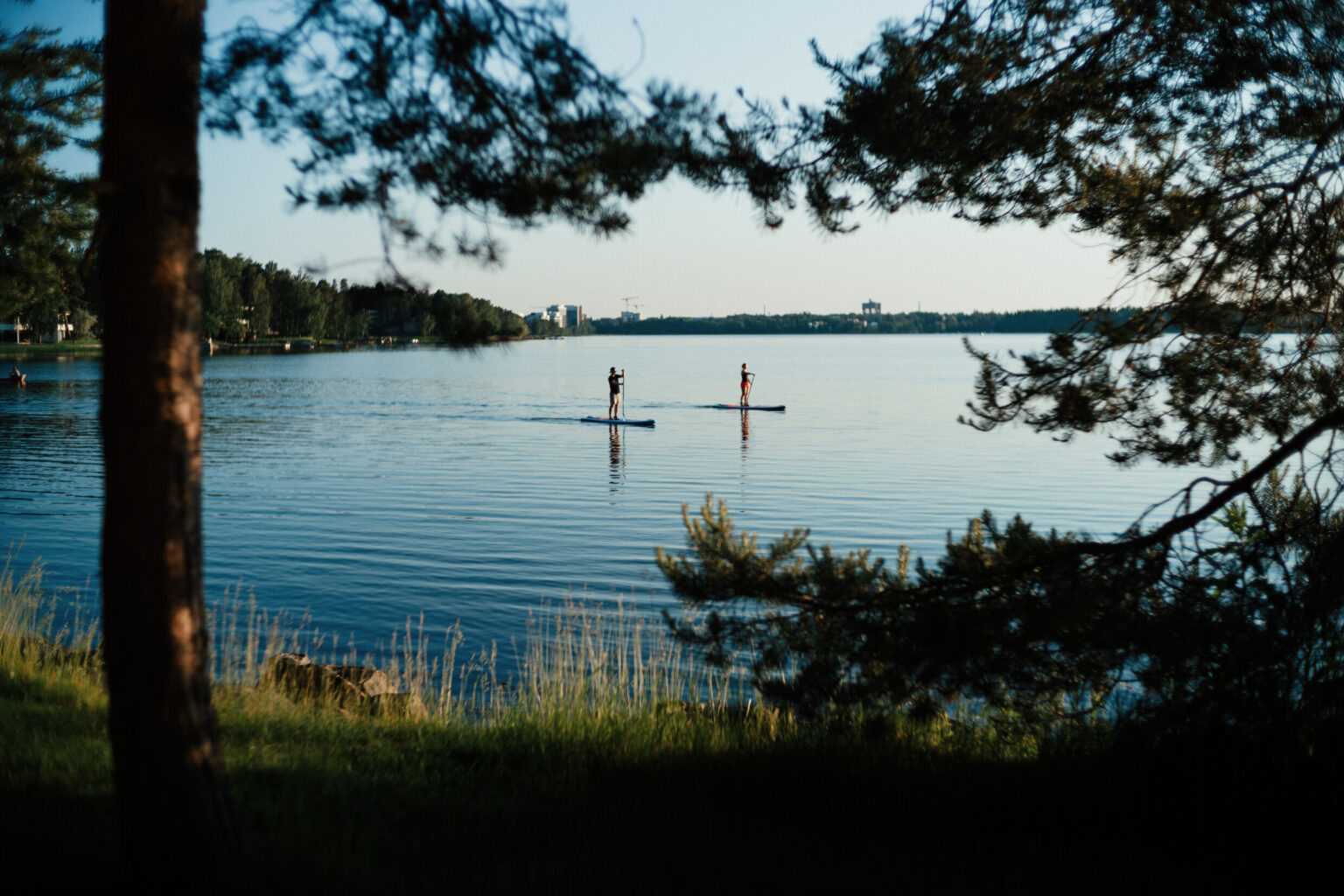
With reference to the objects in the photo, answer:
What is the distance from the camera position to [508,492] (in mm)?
23906

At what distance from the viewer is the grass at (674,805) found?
4.32 metres

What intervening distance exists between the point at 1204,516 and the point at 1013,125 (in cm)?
250

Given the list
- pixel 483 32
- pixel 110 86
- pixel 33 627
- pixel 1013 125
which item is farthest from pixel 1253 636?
pixel 33 627

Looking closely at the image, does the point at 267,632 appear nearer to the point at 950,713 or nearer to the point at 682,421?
the point at 950,713

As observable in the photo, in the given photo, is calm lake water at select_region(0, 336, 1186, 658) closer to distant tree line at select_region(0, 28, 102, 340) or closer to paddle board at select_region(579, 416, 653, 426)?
paddle board at select_region(579, 416, 653, 426)

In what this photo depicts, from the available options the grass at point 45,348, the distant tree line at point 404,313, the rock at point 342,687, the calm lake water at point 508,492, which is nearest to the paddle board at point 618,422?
the calm lake water at point 508,492

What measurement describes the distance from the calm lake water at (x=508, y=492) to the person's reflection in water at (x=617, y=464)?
0.11m

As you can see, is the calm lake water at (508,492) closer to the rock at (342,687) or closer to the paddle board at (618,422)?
the paddle board at (618,422)

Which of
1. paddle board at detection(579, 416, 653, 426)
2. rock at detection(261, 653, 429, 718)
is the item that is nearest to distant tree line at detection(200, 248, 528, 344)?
rock at detection(261, 653, 429, 718)

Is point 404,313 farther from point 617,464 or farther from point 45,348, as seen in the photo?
point 45,348

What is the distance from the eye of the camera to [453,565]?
641 inches

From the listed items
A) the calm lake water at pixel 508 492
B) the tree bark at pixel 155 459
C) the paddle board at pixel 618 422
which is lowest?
the calm lake water at pixel 508 492

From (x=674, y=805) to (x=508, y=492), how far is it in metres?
19.0

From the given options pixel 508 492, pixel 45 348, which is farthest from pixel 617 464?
pixel 45 348
